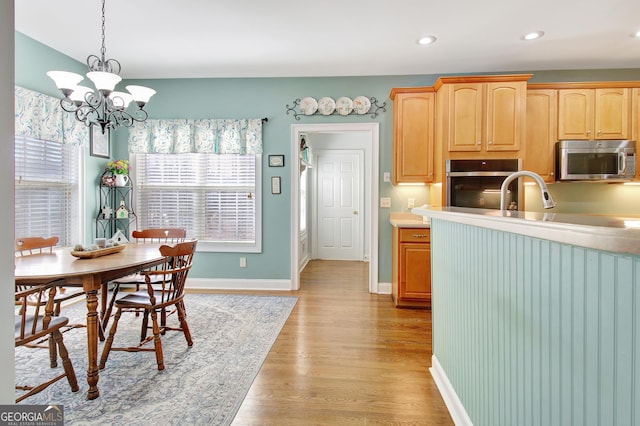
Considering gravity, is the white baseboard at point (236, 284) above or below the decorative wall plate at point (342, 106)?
below

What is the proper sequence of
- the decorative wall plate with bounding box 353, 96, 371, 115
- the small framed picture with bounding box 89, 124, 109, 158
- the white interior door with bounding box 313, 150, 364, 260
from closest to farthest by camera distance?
the small framed picture with bounding box 89, 124, 109, 158
the decorative wall plate with bounding box 353, 96, 371, 115
the white interior door with bounding box 313, 150, 364, 260

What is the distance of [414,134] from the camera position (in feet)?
12.9

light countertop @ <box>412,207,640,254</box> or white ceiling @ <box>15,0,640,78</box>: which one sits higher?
white ceiling @ <box>15,0,640,78</box>

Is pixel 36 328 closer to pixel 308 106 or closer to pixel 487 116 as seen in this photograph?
pixel 308 106

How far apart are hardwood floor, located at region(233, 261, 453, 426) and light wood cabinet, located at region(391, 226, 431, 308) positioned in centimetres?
16

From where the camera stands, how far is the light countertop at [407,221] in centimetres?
354

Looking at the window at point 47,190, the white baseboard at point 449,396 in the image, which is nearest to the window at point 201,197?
the window at point 47,190

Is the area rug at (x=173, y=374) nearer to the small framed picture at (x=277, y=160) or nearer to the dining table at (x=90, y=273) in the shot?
the dining table at (x=90, y=273)

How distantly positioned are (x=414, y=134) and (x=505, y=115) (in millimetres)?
947

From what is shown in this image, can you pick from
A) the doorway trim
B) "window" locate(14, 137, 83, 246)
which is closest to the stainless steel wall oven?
the doorway trim

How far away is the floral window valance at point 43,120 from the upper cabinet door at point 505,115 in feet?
14.7

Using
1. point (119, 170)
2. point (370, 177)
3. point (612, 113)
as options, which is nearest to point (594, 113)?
point (612, 113)

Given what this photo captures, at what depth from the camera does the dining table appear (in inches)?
75.2

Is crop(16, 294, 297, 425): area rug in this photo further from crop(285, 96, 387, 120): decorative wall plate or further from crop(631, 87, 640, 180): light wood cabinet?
crop(631, 87, 640, 180): light wood cabinet
